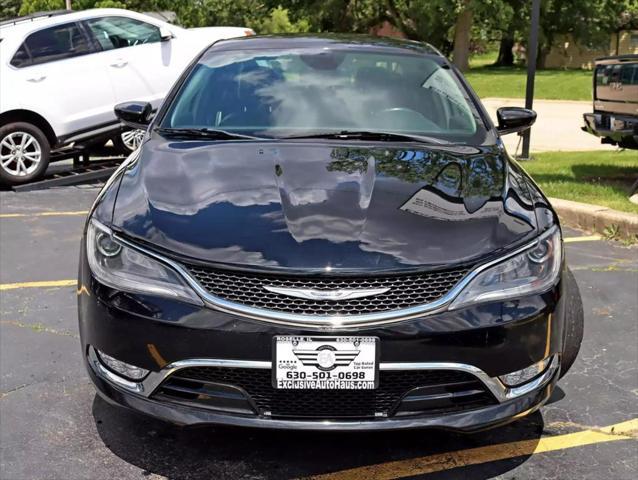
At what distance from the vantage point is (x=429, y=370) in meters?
2.51

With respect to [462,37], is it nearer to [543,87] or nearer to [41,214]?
[543,87]

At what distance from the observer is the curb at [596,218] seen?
248 inches

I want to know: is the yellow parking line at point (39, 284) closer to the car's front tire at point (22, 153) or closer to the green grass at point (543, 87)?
the car's front tire at point (22, 153)

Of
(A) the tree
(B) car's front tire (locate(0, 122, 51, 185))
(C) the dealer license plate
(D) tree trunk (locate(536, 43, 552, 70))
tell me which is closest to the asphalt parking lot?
(C) the dealer license plate

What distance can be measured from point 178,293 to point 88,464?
2.86 feet

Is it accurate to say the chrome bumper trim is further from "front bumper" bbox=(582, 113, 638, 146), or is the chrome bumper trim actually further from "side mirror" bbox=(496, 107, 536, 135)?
→ "front bumper" bbox=(582, 113, 638, 146)

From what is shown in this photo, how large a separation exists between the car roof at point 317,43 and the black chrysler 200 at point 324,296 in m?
1.44

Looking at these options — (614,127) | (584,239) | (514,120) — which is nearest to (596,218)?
(584,239)

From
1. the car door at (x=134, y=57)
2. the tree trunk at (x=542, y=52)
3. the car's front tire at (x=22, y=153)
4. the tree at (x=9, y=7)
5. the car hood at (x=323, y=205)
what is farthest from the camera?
the tree at (x=9, y=7)

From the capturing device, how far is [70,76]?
8.38 meters

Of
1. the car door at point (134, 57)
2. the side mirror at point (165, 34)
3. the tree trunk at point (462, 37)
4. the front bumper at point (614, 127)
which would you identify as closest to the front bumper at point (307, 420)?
the front bumper at point (614, 127)

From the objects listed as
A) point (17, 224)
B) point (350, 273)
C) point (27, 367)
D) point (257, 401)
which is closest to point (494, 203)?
point (350, 273)

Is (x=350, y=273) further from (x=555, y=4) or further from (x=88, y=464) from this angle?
(x=555, y=4)

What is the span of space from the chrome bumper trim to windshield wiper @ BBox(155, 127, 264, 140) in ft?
4.07
